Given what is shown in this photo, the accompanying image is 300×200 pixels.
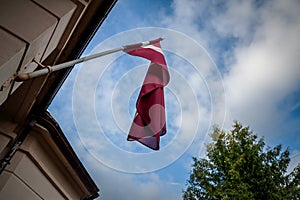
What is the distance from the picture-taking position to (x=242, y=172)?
11969 mm

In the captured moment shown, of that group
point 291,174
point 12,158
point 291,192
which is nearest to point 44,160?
point 12,158

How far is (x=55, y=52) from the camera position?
3127mm

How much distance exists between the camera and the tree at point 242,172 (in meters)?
11.2

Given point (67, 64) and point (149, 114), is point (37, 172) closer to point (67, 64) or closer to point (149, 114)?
point (149, 114)

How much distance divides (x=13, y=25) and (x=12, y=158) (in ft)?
8.21

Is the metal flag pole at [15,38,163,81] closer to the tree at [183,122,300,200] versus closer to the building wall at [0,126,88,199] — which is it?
the building wall at [0,126,88,199]

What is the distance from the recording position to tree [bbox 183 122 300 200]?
11.2 meters

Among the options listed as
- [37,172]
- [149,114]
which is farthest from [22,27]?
[37,172]

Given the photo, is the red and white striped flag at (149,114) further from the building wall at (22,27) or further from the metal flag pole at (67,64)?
the building wall at (22,27)

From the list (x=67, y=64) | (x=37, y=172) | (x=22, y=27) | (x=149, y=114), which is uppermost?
(x=149, y=114)

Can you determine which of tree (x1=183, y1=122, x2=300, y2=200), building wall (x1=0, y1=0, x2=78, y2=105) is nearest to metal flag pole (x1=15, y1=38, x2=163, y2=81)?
building wall (x1=0, y1=0, x2=78, y2=105)

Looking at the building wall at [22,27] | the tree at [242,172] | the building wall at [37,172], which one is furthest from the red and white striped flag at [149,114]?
the tree at [242,172]

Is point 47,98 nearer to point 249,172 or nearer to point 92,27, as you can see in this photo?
point 92,27

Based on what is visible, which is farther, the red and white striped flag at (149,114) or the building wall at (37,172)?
the building wall at (37,172)
